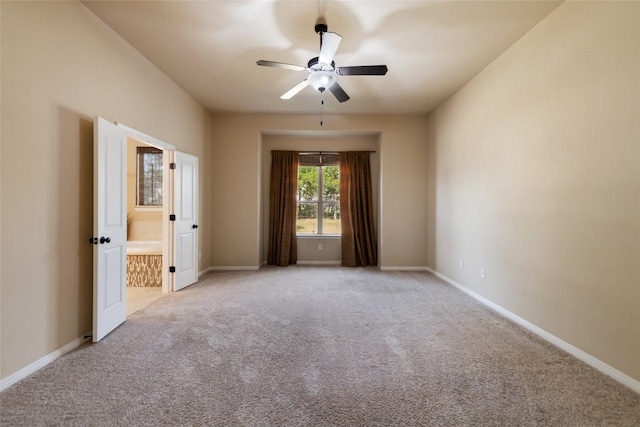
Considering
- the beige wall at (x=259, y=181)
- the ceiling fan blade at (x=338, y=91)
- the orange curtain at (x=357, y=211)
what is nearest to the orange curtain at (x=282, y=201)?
the beige wall at (x=259, y=181)

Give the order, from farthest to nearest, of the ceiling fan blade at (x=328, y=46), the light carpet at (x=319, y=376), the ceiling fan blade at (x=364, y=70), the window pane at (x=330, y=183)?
1. the window pane at (x=330, y=183)
2. the ceiling fan blade at (x=364, y=70)
3. the ceiling fan blade at (x=328, y=46)
4. the light carpet at (x=319, y=376)

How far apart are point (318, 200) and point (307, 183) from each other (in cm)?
43

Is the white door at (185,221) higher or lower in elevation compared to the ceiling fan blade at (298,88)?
lower

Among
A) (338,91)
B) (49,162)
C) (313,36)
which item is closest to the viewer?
(49,162)

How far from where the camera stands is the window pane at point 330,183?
5.84 meters

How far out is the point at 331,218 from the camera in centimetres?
588

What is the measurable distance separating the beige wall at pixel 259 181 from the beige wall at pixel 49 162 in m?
2.36

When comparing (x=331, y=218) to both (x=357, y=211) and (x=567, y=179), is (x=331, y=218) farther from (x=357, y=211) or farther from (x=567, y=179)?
(x=567, y=179)

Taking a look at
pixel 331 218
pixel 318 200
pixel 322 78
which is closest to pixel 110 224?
pixel 322 78

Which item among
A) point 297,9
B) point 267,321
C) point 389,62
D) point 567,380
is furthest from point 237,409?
point 389,62

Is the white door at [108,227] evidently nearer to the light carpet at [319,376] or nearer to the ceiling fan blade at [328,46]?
the light carpet at [319,376]

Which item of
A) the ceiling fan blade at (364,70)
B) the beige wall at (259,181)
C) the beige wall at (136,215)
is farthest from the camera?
the beige wall at (259,181)

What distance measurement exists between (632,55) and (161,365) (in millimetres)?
3982

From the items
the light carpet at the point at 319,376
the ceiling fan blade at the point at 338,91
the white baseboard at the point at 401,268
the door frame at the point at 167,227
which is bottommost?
the light carpet at the point at 319,376
